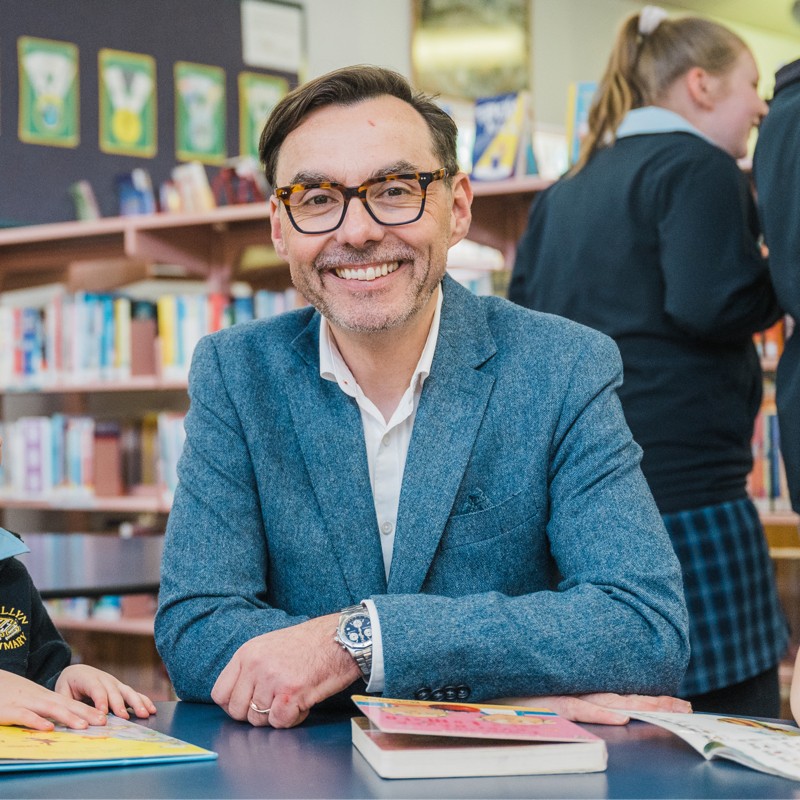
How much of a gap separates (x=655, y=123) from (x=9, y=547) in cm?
138

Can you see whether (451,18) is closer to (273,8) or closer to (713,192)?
(273,8)

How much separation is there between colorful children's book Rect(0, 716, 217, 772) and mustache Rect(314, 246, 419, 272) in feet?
2.14

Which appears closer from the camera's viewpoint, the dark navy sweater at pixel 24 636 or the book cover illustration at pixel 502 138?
the dark navy sweater at pixel 24 636

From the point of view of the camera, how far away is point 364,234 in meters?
1.42

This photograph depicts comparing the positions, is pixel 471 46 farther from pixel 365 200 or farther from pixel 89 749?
pixel 89 749

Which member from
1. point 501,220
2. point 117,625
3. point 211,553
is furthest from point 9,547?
point 117,625

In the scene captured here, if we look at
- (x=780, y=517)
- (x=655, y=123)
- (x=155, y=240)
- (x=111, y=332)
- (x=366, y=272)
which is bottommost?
(x=780, y=517)

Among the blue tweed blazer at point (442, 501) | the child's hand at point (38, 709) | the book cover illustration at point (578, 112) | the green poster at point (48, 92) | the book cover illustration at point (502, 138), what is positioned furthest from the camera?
the green poster at point (48, 92)

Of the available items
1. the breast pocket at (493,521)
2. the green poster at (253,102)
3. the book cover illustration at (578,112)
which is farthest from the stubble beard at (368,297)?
the green poster at (253,102)

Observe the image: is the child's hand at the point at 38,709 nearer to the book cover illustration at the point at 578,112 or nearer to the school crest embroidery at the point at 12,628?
the school crest embroidery at the point at 12,628

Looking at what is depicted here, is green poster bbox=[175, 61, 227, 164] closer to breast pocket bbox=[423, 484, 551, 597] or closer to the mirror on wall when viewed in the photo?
the mirror on wall

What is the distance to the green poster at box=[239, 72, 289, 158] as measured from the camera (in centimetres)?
630

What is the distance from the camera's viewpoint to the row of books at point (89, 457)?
14.0 ft

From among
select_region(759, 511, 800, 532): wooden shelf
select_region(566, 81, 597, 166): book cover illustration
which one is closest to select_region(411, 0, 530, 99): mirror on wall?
select_region(566, 81, 597, 166): book cover illustration
